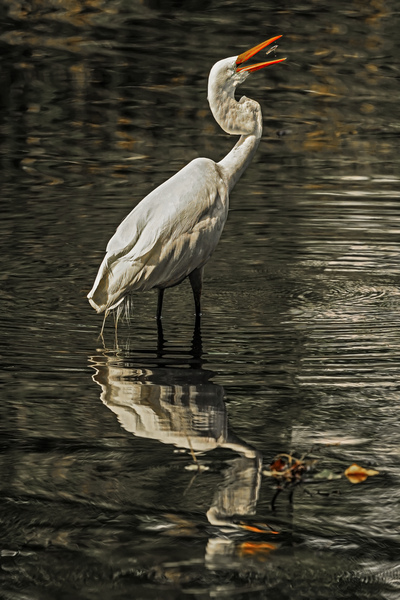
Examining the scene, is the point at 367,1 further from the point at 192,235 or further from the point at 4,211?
the point at 192,235

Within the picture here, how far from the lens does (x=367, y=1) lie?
71.6 feet

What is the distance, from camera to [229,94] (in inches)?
323

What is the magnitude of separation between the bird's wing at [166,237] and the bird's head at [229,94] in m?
0.51

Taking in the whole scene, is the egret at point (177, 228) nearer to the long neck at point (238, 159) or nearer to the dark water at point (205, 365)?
the long neck at point (238, 159)

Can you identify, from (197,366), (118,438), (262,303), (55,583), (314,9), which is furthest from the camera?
(314,9)

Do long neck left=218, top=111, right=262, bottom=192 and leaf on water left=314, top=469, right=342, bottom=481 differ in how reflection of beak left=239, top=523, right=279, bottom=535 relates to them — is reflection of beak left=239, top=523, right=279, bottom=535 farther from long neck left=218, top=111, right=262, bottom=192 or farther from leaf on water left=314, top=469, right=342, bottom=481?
long neck left=218, top=111, right=262, bottom=192

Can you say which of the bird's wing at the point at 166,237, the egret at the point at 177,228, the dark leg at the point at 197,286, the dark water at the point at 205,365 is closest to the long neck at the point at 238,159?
the egret at the point at 177,228

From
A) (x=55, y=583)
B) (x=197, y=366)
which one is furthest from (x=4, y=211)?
(x=55, y=583)

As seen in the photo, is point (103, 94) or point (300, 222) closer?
point (300, 222)

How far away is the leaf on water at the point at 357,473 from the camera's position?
499cm

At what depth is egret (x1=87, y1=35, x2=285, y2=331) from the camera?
727 cm

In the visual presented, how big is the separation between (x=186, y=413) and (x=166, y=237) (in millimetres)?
1889

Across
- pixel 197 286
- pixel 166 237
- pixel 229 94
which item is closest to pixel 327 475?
pixel 166 237

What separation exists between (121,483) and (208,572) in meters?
0.89
